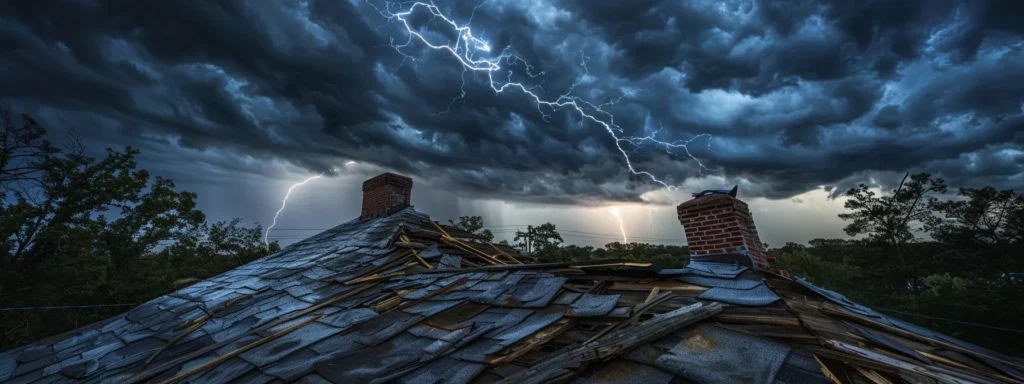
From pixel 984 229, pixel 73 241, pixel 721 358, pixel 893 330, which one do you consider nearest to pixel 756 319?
pixel 721 358

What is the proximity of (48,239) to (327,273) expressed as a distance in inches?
746

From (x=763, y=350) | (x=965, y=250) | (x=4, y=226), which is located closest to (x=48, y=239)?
(x=4, y=226)

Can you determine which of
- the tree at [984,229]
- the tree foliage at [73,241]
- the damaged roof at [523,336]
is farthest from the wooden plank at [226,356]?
the tree at [984,229]

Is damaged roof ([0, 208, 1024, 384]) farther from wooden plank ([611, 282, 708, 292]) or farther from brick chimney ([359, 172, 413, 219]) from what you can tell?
Result: brick chimney ([359, 172, 413, 219])

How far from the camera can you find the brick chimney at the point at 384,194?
32.2 feet

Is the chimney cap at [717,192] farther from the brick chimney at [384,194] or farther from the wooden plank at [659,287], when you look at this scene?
the brick chimney at [384,194]

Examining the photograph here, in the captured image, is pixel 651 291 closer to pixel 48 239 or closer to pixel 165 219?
pixel 48 239

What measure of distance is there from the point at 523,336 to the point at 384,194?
8.50m

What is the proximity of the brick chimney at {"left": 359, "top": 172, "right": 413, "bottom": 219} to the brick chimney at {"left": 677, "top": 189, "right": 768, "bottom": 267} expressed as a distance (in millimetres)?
7425

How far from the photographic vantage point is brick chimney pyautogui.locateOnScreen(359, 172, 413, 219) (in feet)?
32.2

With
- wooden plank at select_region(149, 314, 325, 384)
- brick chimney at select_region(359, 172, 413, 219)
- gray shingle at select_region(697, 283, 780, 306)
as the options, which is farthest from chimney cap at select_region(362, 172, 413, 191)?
gray shingle at select_region(697, 283, 780, 306)

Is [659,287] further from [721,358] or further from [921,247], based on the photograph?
[921,247]

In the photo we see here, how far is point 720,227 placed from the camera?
14.7ft

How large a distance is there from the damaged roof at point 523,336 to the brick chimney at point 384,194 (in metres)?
4.56
